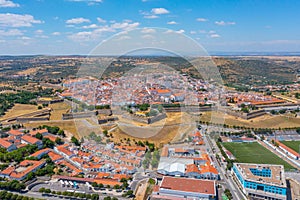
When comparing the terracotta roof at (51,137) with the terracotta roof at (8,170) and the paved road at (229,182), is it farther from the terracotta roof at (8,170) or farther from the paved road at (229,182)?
the paved road at (229,182)

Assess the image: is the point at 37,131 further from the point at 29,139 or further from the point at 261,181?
the point at 261,181

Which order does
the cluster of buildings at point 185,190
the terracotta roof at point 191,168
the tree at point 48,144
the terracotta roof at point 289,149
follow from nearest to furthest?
the cluster of buildings at point 185,190 → the terracotta roof at point 191,168 → the terracotta roof at point 289,149 → the tree at point 48,144

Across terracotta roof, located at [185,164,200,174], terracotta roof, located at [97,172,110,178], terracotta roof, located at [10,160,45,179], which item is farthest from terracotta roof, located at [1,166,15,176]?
terracotta roof, located at [185,164,200,174]

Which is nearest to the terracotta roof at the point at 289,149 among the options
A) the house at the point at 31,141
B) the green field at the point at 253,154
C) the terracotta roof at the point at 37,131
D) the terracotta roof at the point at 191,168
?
the green field at the point at 253,154

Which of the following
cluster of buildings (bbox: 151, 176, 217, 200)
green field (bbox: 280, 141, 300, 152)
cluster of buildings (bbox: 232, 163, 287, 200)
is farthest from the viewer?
green field (bbox: 280, 141, 300, 152)

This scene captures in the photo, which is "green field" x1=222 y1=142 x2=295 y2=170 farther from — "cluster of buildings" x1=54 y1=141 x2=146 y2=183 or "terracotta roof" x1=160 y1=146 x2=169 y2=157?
"cluster of buildings" x1=54 y1=141 x2=146 y2=183

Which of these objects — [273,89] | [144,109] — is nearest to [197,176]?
[144,109]

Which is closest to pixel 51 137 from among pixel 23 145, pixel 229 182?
pixel 23 145
